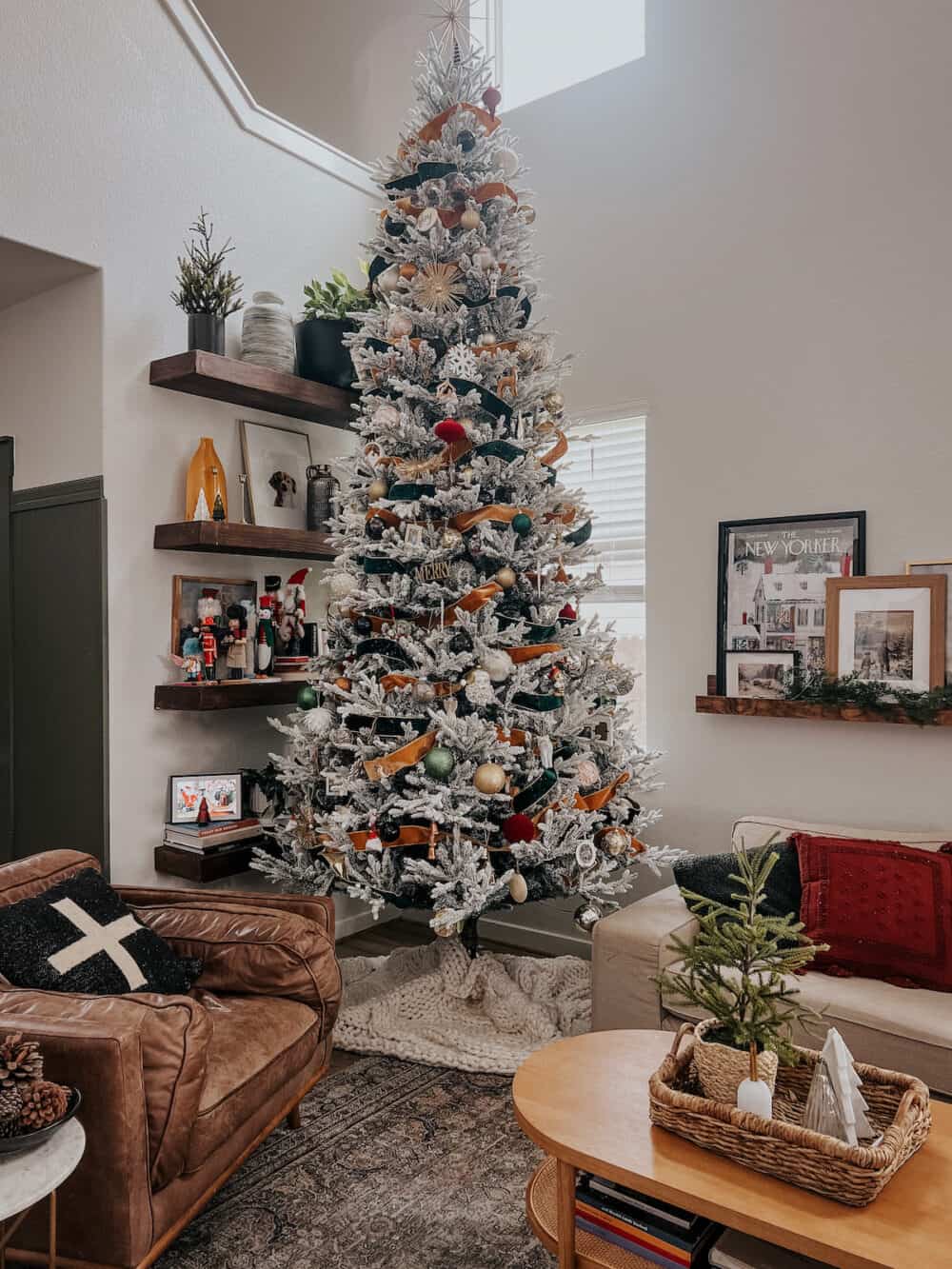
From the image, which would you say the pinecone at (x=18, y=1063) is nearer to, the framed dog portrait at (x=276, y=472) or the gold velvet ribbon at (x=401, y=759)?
the gold velvet ribbon at (x=401, y=759)

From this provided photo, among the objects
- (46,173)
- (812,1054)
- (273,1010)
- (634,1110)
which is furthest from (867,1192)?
(46,173)

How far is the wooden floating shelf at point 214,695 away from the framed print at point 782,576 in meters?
1.79

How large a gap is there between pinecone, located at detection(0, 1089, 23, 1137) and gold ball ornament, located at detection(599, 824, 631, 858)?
2024 mm

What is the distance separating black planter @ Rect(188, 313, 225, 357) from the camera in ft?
11.3

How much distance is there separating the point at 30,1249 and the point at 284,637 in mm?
2388

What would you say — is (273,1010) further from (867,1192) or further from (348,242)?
(348,242)

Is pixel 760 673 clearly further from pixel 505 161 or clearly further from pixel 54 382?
pixel 54 382

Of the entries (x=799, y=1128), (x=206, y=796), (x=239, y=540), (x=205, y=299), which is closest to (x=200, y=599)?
(x=239, y=540)

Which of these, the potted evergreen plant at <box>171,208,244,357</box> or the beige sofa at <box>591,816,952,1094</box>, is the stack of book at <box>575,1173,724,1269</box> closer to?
the beige sofa at <box>591,816,952,1094</box>

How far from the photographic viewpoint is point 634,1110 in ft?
6.03

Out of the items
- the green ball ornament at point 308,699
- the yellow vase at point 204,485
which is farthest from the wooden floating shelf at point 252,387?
the green ball ornament at point 308,699

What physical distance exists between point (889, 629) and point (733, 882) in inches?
40.6

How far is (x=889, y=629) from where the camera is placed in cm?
322

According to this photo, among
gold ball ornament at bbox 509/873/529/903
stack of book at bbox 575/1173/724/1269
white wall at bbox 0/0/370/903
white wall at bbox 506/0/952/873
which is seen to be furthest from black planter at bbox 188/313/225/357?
stack of book at bbox 575/1173/724/1269
